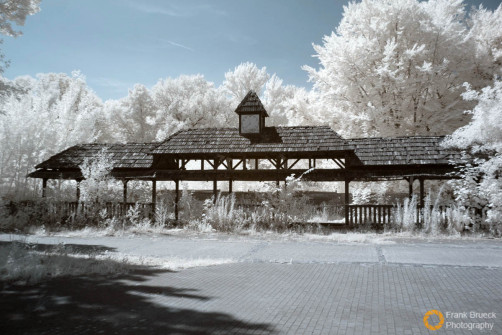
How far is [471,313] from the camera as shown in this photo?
5.34 metres

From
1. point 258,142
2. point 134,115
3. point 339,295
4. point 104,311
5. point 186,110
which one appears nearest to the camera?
point 104,311

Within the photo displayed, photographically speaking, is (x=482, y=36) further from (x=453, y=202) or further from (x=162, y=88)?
(x=162, y=88)

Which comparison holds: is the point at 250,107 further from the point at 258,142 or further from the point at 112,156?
the point at 112,156

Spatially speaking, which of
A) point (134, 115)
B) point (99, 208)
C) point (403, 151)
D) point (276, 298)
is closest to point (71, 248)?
point (99, 208)

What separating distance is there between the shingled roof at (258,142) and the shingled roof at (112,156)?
1507 mm

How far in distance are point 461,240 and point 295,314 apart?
10.5 metres

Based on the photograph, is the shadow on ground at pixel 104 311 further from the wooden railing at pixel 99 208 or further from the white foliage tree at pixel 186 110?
the white foliage tree at pixel 186 110

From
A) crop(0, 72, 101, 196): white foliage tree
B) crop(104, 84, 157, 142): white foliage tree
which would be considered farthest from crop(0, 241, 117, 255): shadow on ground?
crop(104, 84, 157, 142): white foliage tree

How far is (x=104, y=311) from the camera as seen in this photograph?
17.8ft

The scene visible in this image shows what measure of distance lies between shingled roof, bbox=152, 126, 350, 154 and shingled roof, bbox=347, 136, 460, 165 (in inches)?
51.1

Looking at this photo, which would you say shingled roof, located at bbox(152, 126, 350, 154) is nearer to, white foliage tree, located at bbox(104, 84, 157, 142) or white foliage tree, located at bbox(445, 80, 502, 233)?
white foliage tree, located at bbox(445, 80, 502, 233)

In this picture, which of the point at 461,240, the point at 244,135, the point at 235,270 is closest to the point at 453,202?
the point at 461,240

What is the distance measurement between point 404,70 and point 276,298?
70.7ft

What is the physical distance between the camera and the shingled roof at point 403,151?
666 inches
